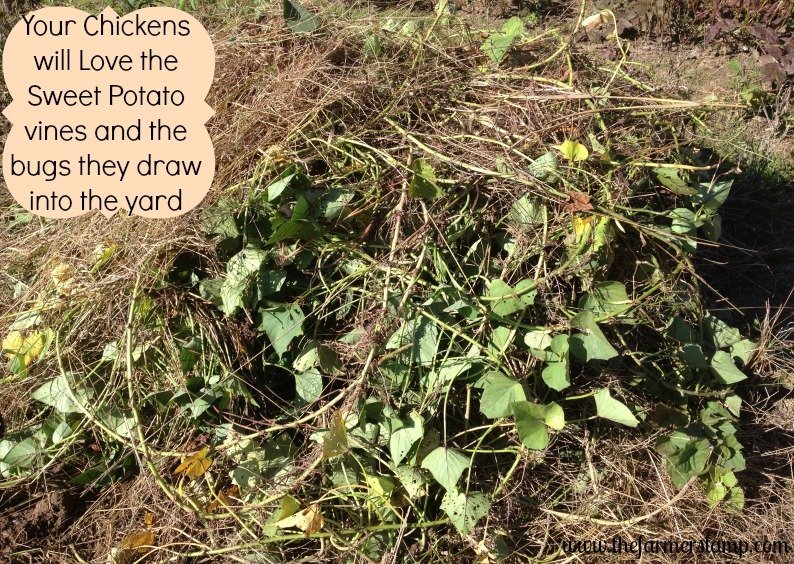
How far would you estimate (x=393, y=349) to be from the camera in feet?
5.74

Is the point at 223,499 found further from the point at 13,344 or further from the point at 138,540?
the point at 13,344

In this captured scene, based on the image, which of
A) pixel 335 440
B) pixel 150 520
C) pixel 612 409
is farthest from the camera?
pixel 150 520

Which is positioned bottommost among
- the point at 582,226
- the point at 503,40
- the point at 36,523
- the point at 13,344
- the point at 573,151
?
the point at 36,523

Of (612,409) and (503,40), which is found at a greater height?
(503,40)

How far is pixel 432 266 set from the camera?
6.03ft

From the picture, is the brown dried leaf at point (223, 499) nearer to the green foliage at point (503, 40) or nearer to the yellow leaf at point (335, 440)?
the yellow leaf at point (335, 440)

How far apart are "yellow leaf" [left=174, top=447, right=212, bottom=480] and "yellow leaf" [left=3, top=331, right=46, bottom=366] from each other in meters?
0.56

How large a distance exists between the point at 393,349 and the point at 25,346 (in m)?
1.05

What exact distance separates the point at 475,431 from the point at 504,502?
0.63 ft

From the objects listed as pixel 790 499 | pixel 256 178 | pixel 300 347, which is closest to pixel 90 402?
pixel 300 347

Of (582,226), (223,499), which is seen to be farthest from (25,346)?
(582,226)

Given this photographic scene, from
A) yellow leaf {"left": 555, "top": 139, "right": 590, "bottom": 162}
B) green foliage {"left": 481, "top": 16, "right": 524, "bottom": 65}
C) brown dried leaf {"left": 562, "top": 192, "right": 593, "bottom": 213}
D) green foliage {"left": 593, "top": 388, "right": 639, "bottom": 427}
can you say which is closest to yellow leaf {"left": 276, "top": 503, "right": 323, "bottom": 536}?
green foliage {"left": 593, "top": 388, "right": 639, "bottom": 427}

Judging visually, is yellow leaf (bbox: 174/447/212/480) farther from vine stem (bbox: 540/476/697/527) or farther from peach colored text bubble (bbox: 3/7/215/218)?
vine stem (bbox: 540/476/697/527)

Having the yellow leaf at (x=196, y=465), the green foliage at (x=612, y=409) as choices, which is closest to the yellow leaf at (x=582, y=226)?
the green foliage at (x=612, y=409)
